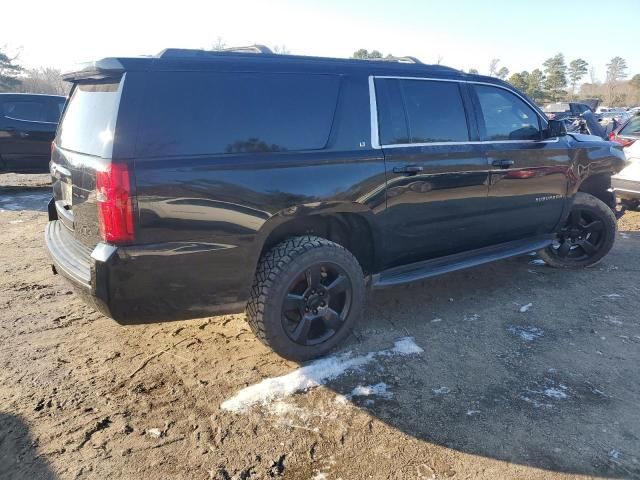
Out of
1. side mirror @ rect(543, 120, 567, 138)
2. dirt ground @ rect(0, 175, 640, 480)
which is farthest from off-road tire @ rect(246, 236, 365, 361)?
side mirror @ rect(543, 120, 567, 138)

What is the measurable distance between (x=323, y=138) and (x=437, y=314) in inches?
73.6

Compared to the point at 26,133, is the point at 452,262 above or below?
below

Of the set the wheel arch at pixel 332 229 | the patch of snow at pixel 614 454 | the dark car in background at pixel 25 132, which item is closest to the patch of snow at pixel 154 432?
the wheel arch at pixel 332 229

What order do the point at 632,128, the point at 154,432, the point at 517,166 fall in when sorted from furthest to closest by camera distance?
the point at 632,128, the point at 517,166, the point at 154,432

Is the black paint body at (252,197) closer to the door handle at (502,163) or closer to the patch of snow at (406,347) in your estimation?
the door handle at (502,163)

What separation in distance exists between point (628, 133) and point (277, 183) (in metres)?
6.96

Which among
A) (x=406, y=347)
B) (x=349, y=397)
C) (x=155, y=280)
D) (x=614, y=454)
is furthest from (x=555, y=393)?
(x=155, y=280)

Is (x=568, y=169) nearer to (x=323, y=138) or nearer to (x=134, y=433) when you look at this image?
(x=323, y=138)

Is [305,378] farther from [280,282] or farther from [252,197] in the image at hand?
[252,197]

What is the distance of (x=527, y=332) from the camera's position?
3.75 meters

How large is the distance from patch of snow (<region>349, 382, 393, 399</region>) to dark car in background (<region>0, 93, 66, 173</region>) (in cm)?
842

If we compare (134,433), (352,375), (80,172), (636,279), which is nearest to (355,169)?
(352,375)

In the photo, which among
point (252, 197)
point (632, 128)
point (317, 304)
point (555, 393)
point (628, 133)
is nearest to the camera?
point (252, 197)

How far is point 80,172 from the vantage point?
2.76 meters
